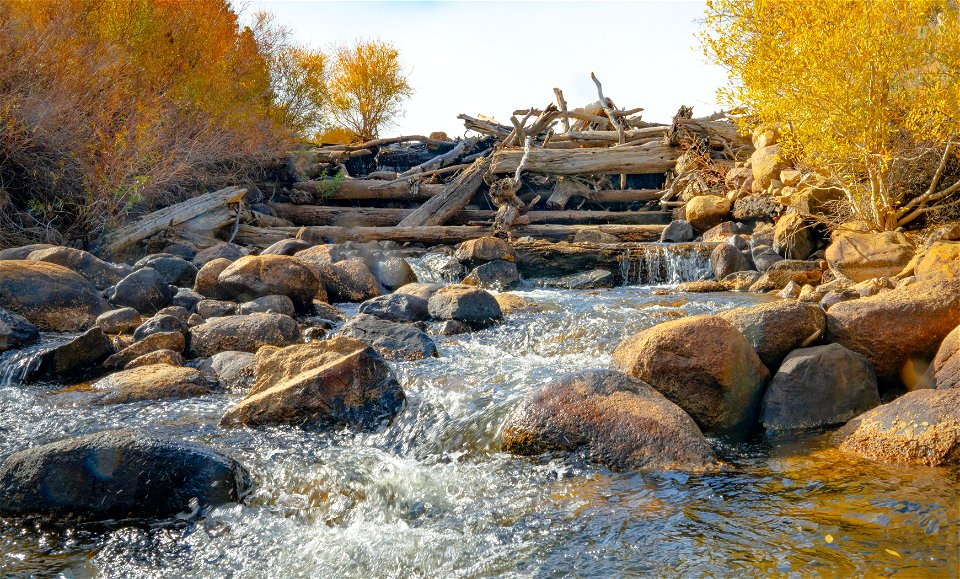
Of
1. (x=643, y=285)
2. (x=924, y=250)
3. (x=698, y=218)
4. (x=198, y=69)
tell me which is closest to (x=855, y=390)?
(x=924, y=250)

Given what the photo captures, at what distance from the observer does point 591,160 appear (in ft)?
57.8

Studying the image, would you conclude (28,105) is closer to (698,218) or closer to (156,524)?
(156,524)

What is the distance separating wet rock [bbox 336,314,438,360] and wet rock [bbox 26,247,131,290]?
442 cm

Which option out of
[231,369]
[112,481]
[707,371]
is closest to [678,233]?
[707,371]

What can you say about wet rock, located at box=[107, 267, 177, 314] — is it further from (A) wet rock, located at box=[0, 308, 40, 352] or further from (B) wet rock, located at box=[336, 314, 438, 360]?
(B) wet rock, located at box=[336, 314, 438, 360]

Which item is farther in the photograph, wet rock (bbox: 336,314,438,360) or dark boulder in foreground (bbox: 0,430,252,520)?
wet rock (bbox: 336,314,438,360)

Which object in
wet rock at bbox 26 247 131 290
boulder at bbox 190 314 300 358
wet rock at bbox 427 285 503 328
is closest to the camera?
boulder at bbox 190 314 300 358

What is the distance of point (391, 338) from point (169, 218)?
8.54 meters

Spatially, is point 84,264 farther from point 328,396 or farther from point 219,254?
point 328,396

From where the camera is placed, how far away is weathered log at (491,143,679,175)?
1761cm

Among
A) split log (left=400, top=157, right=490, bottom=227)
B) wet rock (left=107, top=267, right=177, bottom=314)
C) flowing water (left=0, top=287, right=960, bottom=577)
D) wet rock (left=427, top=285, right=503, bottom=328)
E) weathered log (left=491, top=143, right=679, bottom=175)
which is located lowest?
flowing water (left=0, top=287, right=960, bottom=577)

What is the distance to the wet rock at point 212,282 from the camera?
10.0 meters

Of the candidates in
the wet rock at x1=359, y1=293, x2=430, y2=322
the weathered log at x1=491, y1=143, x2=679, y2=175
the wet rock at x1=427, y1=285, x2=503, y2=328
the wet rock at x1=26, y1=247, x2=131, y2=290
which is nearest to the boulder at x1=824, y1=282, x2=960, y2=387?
the wet rock at x1=427, y1=285, x2=503, y2=328

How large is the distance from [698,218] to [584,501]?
38.4ft
